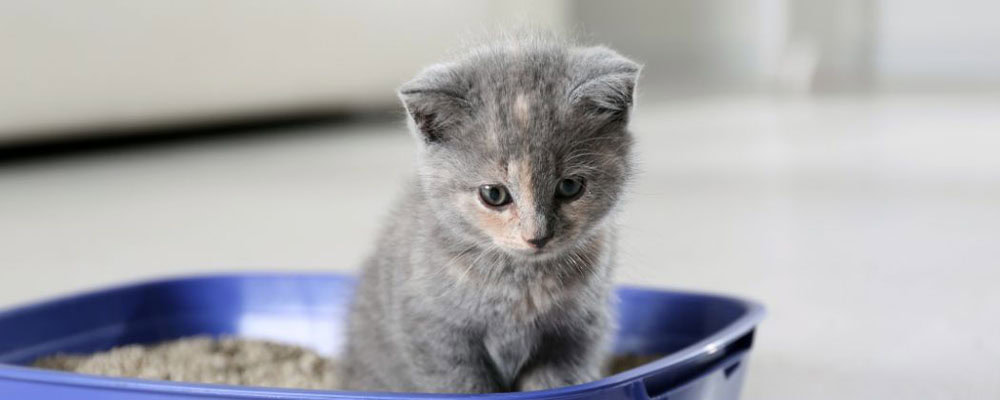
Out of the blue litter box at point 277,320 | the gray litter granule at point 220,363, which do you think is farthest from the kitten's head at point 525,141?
the gray litter granule at point 220,363

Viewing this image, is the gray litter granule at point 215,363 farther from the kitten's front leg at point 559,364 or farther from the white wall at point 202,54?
the white wall at point 202,54

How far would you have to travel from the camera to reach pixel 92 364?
170 centimetres

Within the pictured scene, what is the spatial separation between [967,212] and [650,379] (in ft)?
7.30

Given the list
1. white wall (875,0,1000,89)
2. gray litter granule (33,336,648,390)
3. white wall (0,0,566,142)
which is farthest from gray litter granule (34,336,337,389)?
white wall (875,0,1000,89)

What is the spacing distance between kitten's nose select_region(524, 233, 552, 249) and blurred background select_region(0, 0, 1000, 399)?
0.23 metres

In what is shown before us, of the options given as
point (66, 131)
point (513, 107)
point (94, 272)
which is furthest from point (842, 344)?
point (66, 131)

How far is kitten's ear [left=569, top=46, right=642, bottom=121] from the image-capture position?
128 cm

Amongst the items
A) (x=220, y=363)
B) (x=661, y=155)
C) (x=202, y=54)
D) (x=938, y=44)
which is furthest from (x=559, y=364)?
(x=938, y=44)

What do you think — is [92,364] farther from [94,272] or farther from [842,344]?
[842,344]

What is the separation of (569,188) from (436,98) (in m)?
0.18

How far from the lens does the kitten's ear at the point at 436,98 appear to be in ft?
4.23

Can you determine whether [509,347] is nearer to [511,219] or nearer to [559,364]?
[559,364]

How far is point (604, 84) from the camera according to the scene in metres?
1.28

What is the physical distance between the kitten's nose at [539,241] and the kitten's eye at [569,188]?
0.16 feet
